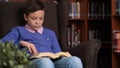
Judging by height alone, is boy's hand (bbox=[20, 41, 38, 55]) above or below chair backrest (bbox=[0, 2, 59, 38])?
below

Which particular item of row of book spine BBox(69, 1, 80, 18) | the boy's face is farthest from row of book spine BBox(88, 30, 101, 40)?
the boy's face

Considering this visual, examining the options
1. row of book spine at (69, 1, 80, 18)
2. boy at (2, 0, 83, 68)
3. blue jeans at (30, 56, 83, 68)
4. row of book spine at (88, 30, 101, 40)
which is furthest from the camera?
row of book spine at (88, 30, 101, 40)

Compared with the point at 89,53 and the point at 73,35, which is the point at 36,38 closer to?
the point at 89,53

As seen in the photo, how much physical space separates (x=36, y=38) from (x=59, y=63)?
0.34 meters

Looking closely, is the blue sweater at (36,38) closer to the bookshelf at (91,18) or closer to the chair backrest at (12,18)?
the chair backrest at (12,18)

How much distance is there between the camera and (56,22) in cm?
280

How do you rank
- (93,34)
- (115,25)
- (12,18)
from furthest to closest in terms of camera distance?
(93,34) → (115,25) → (12,18)

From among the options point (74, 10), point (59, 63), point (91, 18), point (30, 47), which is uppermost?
point (74, 10)

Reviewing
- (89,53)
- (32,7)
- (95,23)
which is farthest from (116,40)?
(32,7)

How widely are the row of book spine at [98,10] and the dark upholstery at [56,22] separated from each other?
1040 millimetres

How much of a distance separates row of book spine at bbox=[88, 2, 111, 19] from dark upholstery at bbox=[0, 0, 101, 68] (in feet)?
3.41

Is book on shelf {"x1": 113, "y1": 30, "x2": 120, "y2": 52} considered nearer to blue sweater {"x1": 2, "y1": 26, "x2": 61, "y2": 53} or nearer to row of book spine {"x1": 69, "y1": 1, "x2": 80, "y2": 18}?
row of book spine {"x1": 69, "y1": 1, "x2": 80, "y2": 18}

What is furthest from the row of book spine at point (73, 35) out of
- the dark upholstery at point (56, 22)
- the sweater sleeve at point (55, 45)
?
the sweater sleeve at point (55, 45)

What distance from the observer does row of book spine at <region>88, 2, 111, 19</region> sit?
3807 millimetres
